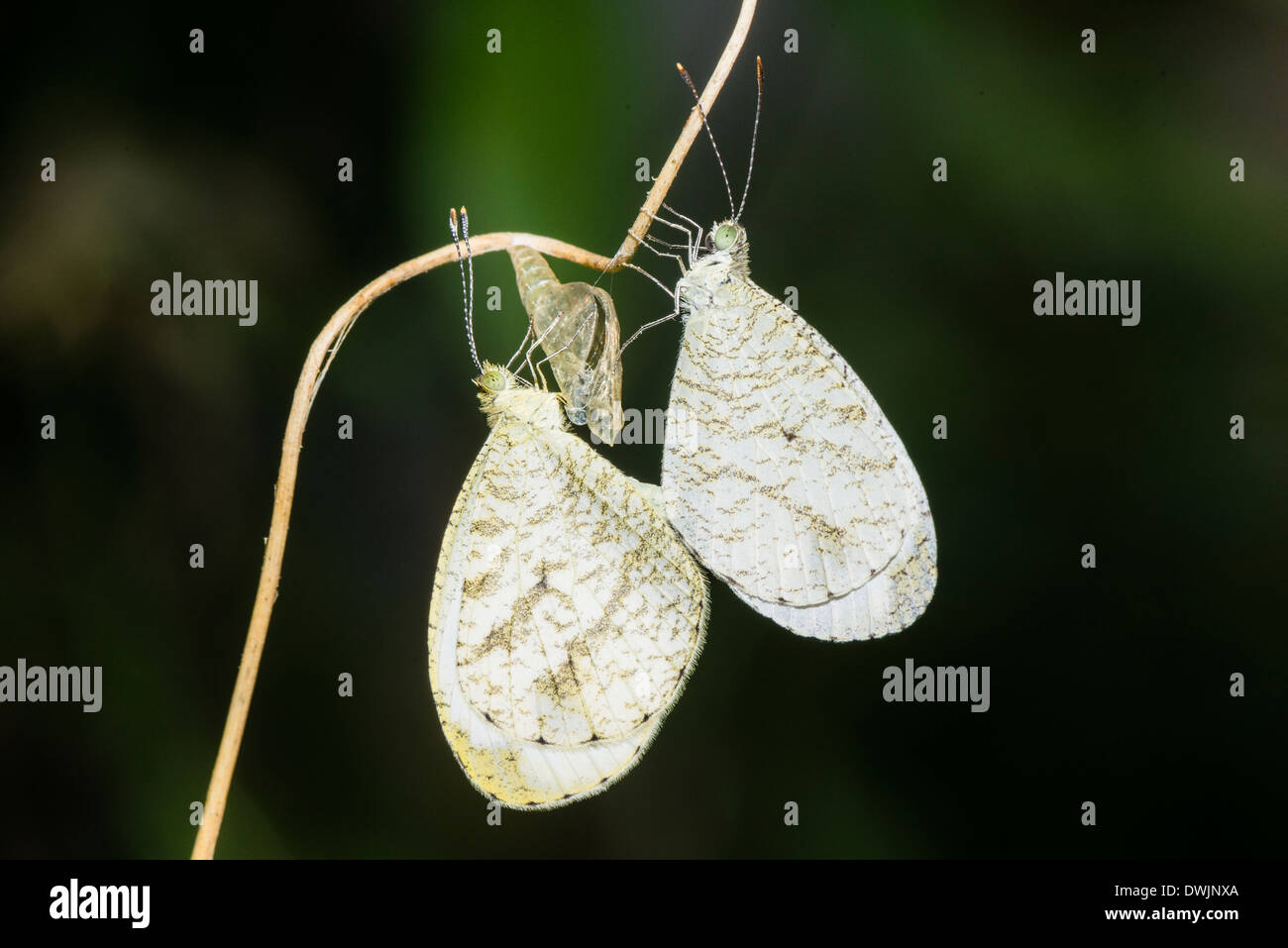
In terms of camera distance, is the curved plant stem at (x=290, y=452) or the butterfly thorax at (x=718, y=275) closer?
the curved plant stem at (x=290, y=452)

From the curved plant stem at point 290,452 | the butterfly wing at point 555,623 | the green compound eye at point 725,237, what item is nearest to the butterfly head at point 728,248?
the green compound eye at point 725,237

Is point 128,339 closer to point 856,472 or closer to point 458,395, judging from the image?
point 458,395

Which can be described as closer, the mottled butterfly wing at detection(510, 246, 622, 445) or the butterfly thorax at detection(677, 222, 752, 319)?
the mottled butterfly wing at detection(510, 246, 622, 445)

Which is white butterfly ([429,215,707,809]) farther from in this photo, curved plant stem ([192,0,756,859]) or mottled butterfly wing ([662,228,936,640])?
curved plant stem ([192,0,756,859])

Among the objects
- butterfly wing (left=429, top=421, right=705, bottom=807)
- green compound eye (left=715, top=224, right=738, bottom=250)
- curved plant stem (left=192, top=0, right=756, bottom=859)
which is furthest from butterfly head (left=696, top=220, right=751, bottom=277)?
butterfly wing (left=429, top=421, right=705, bottom=807)

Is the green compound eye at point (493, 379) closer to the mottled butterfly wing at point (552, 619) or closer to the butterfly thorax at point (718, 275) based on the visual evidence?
the mottled butterfly wing at point (552, 619)

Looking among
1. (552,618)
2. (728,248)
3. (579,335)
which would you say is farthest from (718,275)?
(552,618)

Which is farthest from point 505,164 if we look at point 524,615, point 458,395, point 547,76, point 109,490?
point 109,490

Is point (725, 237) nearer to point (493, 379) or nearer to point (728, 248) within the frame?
point (728, 248)
